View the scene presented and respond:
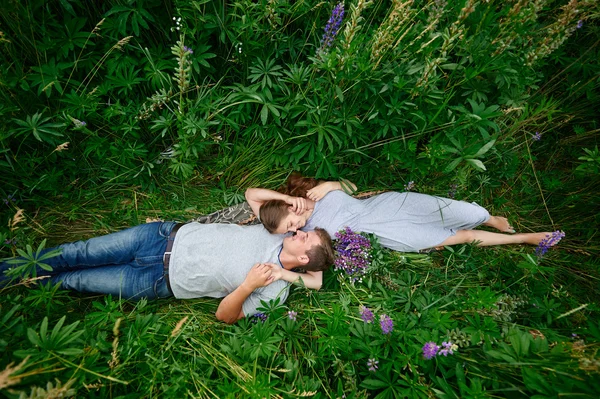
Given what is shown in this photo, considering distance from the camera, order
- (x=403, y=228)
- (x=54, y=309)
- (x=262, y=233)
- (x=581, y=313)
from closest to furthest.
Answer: (x=54, y=309)
(x=581, y=313)
(x=262, y=233)
(x=403, y=228)

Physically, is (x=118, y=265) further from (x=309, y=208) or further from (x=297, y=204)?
(x=309, y=208)

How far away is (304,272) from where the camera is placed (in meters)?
2.62

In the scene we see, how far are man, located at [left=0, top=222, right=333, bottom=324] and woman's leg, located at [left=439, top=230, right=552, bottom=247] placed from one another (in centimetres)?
125

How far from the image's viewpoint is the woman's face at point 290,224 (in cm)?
253

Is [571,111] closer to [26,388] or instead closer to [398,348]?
[398,348]

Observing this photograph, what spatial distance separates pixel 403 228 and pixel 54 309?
2.75 meters

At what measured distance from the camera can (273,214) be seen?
100 inches

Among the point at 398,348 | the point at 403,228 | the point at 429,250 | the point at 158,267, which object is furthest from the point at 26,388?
the point at 429,250

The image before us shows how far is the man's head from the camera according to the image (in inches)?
95.3

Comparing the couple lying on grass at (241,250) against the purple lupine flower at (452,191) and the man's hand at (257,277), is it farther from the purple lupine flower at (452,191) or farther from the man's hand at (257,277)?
the purple lupine flower at (452,191)

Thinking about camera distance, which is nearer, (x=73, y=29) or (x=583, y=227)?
(x=73, y=29)

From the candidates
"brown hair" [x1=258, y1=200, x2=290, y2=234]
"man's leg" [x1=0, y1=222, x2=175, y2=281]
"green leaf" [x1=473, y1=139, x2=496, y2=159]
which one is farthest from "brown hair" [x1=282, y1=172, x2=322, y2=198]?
"green leaf" [x1=473, y1=139, x2=496, y2=159]

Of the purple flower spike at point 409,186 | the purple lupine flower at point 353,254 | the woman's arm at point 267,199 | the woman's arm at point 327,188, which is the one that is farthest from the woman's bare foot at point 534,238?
the woman's arm at point 267,199

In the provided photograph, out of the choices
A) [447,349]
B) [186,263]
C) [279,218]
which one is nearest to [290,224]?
[279,218]
